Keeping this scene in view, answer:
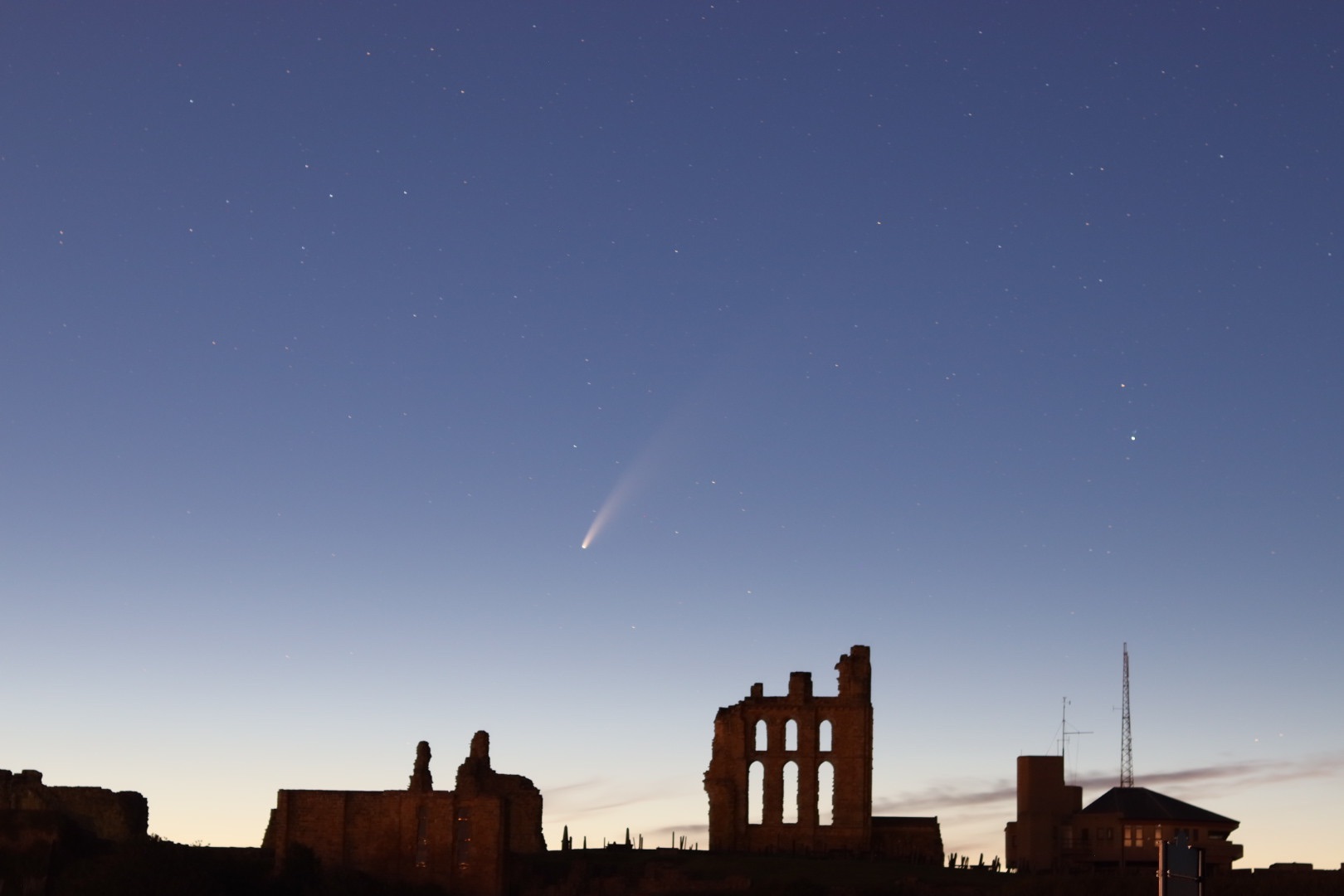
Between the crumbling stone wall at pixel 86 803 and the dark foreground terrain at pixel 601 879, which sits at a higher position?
the crumbling stone wall at pixel 86 803

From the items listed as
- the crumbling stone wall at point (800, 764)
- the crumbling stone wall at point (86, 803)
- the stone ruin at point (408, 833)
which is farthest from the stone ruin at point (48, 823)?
the crumbling stone wall at point (800, 764)

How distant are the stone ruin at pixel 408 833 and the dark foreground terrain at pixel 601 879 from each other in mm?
1021

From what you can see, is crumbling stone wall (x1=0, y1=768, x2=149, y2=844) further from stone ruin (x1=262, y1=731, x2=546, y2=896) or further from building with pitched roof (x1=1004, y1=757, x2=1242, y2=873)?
building with pitched roof (x1=1004, y1=757, x2=1242, y2=873)

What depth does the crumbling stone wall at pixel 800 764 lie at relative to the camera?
243 feet

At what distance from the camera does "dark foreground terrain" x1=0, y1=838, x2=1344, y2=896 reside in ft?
185

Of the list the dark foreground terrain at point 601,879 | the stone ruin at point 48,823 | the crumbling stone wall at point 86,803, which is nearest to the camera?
the dark foreground terrain at point 601,879

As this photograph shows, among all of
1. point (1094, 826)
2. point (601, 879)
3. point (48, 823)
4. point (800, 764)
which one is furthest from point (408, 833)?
point (1094, 826)

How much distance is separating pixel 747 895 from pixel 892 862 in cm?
1066

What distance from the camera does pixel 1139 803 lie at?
226ft

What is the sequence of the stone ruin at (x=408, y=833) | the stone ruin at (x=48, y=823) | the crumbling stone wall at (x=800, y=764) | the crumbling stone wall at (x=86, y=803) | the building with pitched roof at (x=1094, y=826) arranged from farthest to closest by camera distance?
the crumbling stone wall at (x=800, y=764) < the building with pitched roof at (x=1094, y=826) < the crumbling stone wall at (x=86, y=803) < the stone ruin at (x=408, y=833) < the stone ruin at (x=48, y=823)

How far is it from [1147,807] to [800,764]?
50.7 feet

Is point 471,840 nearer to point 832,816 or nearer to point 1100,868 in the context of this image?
point 832,816

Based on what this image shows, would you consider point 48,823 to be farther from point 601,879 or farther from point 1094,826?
point 1094,826

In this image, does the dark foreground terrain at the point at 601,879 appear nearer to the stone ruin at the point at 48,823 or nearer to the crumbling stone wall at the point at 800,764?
the stone ruin at the point at 48,823
